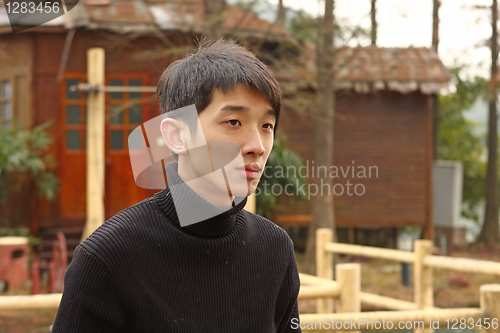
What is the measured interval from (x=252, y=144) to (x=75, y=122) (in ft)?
24.6

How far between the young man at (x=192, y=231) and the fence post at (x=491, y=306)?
1726 millimetres

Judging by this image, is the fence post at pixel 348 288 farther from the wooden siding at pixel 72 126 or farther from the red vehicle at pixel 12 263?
the wooden siding at pixel 72 126

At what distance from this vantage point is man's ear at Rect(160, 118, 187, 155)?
3.27 ft

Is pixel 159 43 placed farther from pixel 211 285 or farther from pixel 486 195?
pixel 486 195

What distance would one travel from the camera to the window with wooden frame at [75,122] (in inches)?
311

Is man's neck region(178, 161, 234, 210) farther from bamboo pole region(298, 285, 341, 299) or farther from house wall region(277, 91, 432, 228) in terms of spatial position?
house wall region(277, 91, 432, 228)

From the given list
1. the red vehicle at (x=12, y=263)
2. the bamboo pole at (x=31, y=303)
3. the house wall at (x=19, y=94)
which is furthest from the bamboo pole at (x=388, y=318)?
the house wall at (x=19, y=94)

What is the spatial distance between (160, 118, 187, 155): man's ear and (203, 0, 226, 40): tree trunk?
4.82m

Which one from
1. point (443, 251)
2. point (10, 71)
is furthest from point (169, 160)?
point (443, 251)

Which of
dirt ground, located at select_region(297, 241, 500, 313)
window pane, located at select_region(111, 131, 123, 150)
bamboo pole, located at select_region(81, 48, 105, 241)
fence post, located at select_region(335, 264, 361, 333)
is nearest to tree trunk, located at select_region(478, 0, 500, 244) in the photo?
dirt ground, located at select_region(297, 241, 500, 313)

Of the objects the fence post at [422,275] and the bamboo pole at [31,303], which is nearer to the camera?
the bamboo pole at [31,303]

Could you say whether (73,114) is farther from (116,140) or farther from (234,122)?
(234,122)

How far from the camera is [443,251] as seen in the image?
34.2 feet

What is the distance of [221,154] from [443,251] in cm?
1037
